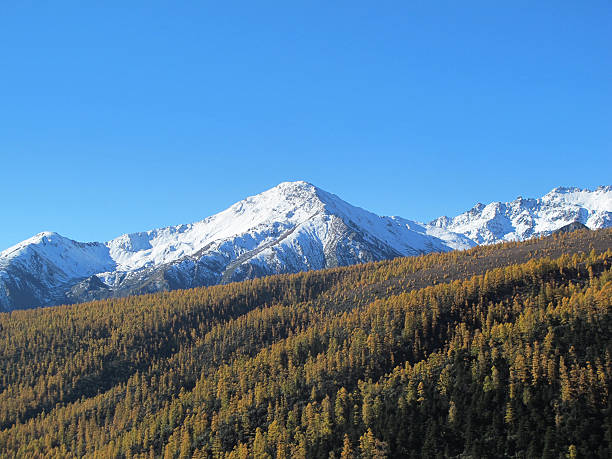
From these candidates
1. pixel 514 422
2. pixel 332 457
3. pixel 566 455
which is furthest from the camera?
pixel 332 457

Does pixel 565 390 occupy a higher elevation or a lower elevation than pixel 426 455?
higher

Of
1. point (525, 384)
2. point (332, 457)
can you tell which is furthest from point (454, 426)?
point (332, 457)

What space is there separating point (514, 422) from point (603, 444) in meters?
25.1

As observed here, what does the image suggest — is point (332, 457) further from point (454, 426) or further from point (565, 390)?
point (565, 390)

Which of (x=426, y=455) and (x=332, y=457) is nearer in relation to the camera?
(x=426, y=455)

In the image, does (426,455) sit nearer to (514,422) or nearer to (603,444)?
(514,422)

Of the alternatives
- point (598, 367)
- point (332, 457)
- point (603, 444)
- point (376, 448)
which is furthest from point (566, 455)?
point (332, 457)

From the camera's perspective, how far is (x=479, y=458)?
18025cm

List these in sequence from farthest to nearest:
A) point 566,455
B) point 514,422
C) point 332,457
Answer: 1. point 332,457
2. point 514,422
3. point 566,455

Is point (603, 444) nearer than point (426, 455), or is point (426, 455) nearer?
point (603, 444)

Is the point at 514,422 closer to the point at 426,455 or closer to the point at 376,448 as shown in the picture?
the point at 426,455

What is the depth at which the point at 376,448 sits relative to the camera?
19812cm

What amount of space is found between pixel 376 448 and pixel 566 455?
191ft

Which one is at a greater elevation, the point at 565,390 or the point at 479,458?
the point at 565,390
